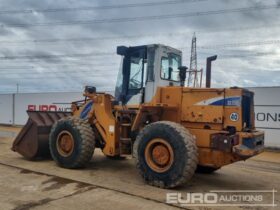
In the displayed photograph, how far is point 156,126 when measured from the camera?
26.0 ft

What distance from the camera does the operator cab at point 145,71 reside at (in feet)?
30.0

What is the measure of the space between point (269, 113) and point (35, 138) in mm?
10027

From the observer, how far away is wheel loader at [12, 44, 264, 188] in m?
7.65

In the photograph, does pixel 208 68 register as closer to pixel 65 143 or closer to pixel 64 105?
pixel 65 143

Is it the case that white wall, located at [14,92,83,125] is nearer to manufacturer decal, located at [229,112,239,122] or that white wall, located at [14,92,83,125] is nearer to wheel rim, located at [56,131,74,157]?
wheel rim, located at [56,131,74,157]

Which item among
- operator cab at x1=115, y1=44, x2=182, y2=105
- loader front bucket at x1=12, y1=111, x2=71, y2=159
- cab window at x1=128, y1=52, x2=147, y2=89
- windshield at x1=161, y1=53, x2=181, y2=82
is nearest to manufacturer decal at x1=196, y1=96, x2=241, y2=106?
operator cab at x1=115, y1=44, x2=182, y2=105

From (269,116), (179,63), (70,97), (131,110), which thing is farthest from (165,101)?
(70,97)

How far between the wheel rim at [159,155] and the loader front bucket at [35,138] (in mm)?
3922

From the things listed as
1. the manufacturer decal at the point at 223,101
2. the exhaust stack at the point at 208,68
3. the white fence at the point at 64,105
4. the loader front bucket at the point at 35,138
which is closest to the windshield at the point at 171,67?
the exhaust stack at the point at 208,68

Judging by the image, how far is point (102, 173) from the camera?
Answer: 9.30 m

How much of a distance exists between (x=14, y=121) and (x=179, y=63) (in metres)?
21.0

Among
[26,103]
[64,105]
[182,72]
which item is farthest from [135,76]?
[26,103]

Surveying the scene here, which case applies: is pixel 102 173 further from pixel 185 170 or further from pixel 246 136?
pixel 246 136

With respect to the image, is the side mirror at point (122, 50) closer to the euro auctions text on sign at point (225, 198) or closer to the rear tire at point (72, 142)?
the rear tire at point (72, 142)
